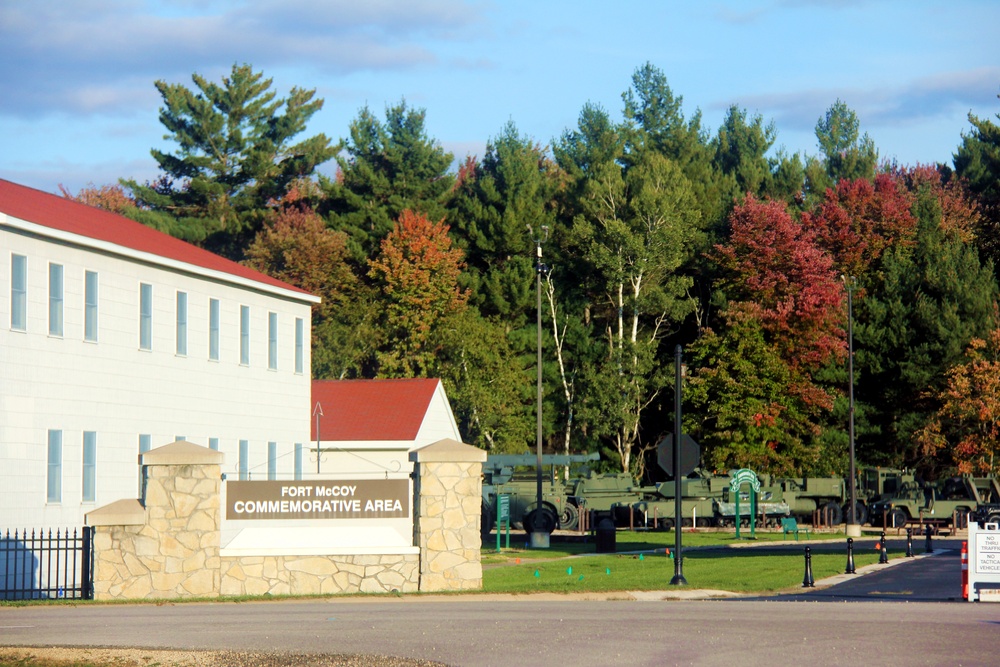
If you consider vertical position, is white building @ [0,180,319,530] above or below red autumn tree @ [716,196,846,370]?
below

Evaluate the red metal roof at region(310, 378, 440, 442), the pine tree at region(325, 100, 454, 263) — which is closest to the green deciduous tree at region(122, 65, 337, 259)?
the pine tree at region(325, 100, 454, 263)

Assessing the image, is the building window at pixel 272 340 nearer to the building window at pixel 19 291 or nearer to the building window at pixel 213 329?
the building window at pixel 213 329

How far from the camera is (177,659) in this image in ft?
44.4

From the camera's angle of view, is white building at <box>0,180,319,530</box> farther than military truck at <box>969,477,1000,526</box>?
No

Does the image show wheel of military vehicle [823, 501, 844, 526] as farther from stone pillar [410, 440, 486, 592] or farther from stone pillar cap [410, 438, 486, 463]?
stone pillar cap [410, 438, 486, 463]

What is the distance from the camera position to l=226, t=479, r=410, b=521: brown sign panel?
22.2 metres

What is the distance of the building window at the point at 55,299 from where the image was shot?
29.3 m

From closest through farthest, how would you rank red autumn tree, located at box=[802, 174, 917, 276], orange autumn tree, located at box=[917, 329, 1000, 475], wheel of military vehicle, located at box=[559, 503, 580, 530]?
wheel of military vehicle, located at box=[559, 503, 580, 530], orange autumn tree, located at box=[917, 329, 1000, 475], red autumn tree, located at box=[802, 174, 917, 276]

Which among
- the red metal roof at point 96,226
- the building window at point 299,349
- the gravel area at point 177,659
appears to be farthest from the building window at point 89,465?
the gravel area at point 177,659

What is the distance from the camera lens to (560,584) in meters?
23.9

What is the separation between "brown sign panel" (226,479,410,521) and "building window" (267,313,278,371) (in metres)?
16.1

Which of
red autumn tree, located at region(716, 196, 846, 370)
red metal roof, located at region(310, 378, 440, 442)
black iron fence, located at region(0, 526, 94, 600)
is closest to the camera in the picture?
black iron fence, located at region(0, 526, 94, 600)

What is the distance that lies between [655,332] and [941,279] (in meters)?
13.7

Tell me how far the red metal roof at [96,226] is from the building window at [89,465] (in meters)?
4.61
